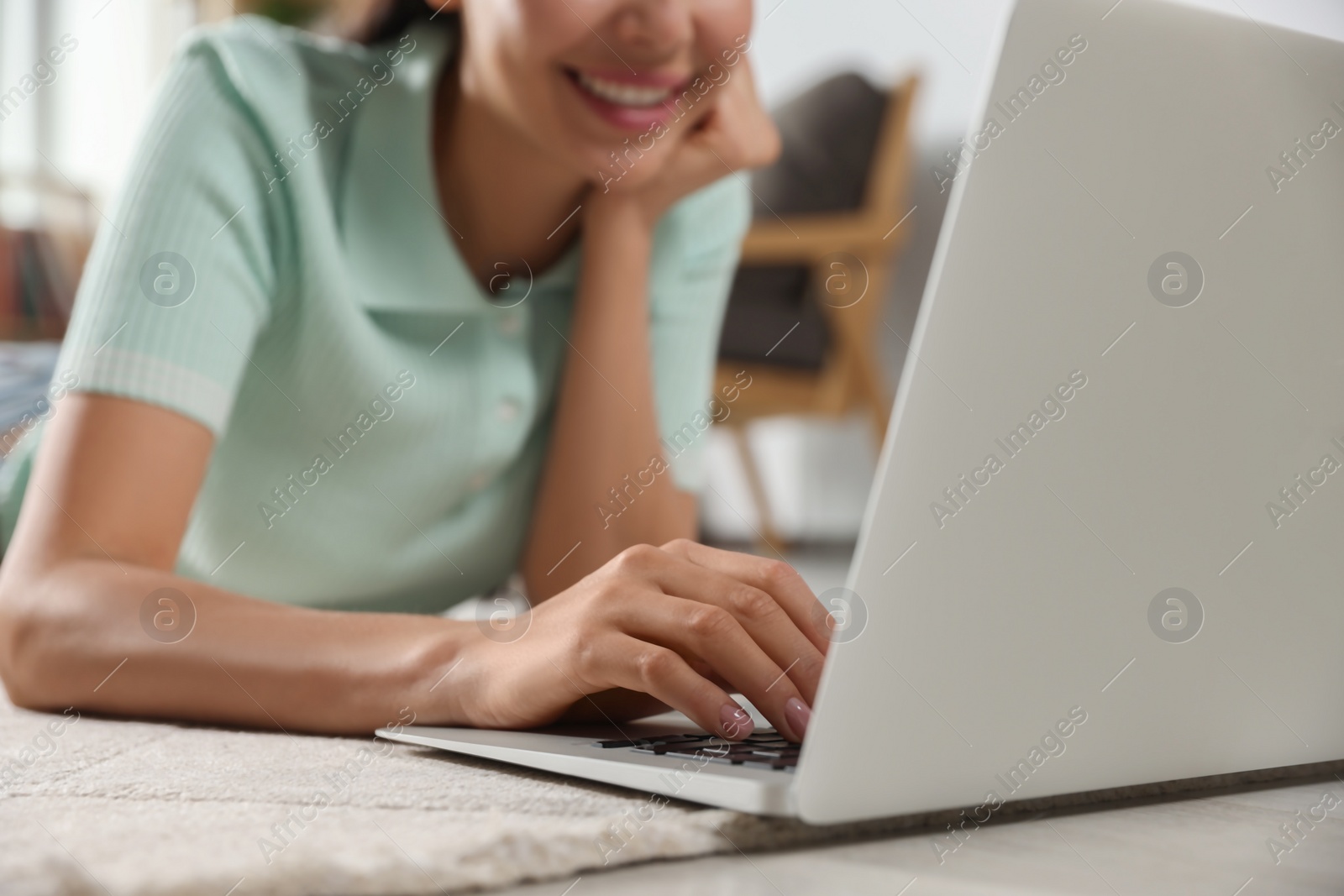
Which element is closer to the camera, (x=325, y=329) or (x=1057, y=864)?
(x=1057, y=864)

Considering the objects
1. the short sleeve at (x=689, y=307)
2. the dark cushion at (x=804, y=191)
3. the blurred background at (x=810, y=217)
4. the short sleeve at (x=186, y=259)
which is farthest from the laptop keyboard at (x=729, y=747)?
the dark cushion at (x=804, y=191)

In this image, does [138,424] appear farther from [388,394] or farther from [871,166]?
[871,166]

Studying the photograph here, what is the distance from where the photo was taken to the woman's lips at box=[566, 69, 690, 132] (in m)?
0.77

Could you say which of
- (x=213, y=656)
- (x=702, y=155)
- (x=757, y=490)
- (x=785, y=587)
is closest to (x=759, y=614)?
(x=785, y=587)

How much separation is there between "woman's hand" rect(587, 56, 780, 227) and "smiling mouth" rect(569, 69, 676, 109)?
0.25 feet

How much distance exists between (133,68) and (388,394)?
3863mm

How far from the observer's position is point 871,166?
2.66 metres

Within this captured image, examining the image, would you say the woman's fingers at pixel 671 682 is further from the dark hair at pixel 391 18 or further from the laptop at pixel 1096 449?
the dark hair at pixel 391 18

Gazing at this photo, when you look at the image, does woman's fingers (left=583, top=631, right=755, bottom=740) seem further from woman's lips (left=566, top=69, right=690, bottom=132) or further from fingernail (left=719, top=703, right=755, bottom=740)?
woman's lips (left=566, top=69, right=690, bottom=132)

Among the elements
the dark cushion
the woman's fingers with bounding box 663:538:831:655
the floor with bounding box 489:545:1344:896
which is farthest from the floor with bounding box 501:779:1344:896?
the dark cushion

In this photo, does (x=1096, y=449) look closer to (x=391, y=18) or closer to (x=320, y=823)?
(x=320, y=823)

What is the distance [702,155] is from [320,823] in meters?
0.68

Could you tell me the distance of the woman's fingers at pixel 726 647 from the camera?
0.41 m

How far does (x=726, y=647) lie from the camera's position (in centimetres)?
41
